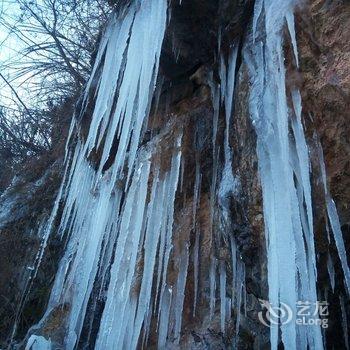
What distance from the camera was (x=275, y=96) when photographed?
2121mm

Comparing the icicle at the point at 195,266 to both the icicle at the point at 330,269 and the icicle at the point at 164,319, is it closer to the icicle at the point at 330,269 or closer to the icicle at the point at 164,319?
the icicle at the point at 164,319

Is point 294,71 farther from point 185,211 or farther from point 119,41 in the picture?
point 119,41

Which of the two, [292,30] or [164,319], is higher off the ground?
[292,30]

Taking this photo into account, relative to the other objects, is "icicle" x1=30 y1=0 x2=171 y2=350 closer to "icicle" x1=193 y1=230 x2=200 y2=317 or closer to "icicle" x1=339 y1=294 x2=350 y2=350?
"icicle" x1=193 y1=230 x2=200 y2=317

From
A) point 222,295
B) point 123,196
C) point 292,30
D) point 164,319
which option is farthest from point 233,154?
point 123,196

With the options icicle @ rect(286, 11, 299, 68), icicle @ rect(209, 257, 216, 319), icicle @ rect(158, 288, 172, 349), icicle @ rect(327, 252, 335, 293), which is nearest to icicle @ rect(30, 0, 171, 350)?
icicle @ rect(158, 288, 172, 349)

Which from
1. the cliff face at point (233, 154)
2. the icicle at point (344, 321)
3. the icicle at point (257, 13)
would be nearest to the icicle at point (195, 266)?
the cliff face at point (233, 154)

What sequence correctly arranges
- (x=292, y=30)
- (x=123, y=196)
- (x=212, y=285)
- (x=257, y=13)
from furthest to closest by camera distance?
1. (x=123, y=196)
2. (x=212, y=285)
3. (x=257, y=13)
4. (x=292, y=30)

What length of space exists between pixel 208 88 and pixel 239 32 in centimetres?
53

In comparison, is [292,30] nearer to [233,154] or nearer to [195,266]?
[233,154]

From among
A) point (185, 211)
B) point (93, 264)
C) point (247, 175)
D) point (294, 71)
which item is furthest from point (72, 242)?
point (294, 71)

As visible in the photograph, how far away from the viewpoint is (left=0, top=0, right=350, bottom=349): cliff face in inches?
79.6

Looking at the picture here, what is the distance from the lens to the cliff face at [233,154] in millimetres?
2021

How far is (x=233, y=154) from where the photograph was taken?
241cm
